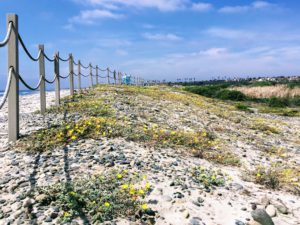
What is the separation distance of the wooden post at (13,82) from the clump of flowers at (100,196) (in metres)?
2.60

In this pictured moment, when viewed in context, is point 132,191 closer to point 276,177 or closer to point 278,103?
point 276,177

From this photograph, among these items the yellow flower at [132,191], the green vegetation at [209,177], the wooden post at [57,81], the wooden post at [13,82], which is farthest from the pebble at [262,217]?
the wooden post at [57,81]

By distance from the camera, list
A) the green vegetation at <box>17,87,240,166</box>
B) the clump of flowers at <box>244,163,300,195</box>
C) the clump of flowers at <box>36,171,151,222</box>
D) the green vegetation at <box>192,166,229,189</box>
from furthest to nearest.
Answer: the green vegetation at <box>17,87,240,166</box>, the clump of flowers at <box>244,163,300,195</box>, the green vegetation at <box>192,166,229,189</box>, the clump of flowers at <box>36,171,151,222</box>

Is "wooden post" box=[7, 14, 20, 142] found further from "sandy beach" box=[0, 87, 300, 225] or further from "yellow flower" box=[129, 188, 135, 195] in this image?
"yellow flower" box=[129, 188, 135, 195]

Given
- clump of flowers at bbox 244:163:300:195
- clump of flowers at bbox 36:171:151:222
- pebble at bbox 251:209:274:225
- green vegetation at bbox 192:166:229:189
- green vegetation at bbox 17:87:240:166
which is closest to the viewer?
clump of flowers at bbox 36:171:151:222

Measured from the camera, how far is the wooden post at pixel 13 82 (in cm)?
647

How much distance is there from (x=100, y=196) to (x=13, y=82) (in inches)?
135

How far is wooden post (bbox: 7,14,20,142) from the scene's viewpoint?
6469 mm

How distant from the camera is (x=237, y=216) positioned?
14.2 feet

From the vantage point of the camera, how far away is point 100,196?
14.3 ft

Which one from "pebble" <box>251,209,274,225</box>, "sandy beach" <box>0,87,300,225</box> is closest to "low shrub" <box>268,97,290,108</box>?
"sandy beach" <box>0,87,300,225</box>

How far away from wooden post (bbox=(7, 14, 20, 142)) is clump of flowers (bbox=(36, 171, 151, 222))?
260 centimetres

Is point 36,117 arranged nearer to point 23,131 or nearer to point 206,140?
point 23,131

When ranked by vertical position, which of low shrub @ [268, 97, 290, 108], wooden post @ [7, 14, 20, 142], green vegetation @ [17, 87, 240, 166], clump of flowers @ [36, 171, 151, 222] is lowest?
low shrub @ [268, 97, 290, 108]
